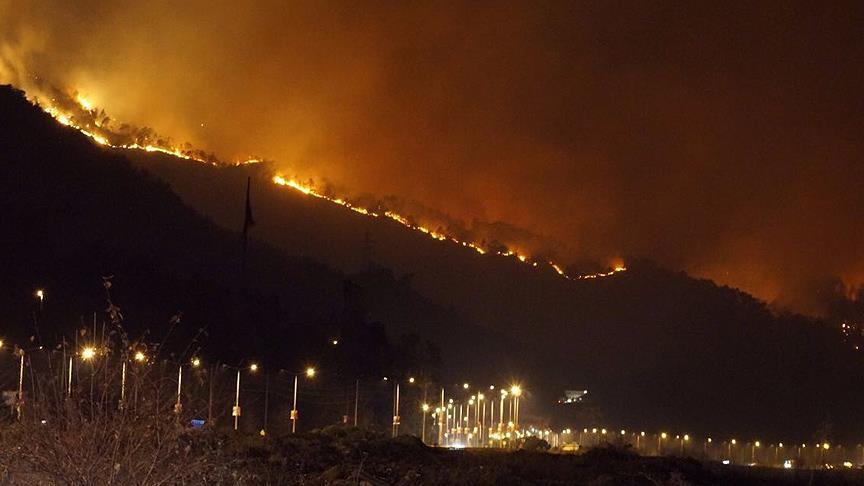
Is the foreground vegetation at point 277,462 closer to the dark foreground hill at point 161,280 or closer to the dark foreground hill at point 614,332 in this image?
the dark foreground hill at point 161,280

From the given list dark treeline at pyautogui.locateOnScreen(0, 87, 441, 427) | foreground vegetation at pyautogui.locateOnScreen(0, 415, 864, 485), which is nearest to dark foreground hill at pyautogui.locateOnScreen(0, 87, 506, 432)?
dark treeline at pyautogui.locateOnScreen(0, 87, 441, 427)

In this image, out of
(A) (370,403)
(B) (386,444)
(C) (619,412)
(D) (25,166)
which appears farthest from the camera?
(C) (619,412)

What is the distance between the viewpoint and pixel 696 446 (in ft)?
361

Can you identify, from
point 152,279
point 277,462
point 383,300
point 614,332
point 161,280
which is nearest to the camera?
point 277,462

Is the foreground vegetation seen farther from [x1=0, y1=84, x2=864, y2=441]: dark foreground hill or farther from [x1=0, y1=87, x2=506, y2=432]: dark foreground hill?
[x1=0, y1=84, x2=864, y2=441]: dark foreground hill

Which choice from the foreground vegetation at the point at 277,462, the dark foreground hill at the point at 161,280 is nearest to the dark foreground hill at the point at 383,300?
the dark foreground hill at the point at 161,280

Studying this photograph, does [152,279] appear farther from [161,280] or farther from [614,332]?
[614,332]

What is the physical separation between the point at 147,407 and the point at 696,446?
10387cm

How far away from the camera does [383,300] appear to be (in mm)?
113188

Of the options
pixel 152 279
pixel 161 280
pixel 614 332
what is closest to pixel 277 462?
pixel 152 279

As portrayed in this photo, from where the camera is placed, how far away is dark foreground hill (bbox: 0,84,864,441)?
70625 millimetres

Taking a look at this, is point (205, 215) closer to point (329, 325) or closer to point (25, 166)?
point (25, 166)

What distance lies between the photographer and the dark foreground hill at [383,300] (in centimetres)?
7062

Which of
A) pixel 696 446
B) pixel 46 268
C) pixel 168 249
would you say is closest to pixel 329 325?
pixel 46 268
